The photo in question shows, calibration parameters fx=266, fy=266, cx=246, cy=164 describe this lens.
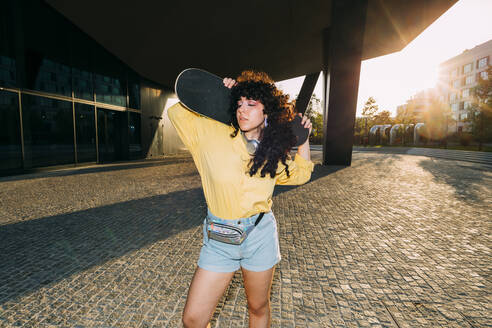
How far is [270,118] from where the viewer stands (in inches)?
61.5

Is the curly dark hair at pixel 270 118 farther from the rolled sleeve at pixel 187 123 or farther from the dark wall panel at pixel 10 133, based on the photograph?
the dark wall panel at pixel 10 133

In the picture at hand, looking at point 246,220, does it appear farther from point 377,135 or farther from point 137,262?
point 377,135

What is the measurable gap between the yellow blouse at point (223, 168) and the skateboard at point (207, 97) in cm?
6

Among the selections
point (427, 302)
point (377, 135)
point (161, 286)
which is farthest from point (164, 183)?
point (377, 135)

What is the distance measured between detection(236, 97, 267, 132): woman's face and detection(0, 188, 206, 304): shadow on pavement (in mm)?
2710

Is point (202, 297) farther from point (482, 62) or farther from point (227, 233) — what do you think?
point (482, 62)

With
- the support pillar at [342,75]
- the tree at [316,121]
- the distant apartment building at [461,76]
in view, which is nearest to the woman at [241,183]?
the support pillar at [342,75]

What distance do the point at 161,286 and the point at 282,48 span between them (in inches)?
685

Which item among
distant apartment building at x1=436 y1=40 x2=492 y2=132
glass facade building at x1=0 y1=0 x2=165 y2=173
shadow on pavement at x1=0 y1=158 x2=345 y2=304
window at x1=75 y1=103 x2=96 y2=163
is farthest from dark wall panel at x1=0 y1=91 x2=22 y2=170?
distant apartment building at x1=436 y1=40 x2=492 y2=132

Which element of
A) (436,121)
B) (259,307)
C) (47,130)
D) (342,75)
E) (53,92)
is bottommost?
(259,307)

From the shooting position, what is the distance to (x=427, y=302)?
2.40 metres

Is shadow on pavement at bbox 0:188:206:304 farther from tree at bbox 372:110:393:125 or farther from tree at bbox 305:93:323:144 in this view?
tree at bbox 372:110:393:125

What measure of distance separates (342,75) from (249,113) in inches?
482

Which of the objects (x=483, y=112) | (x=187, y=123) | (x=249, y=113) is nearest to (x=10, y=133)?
(x=187, y=123)
